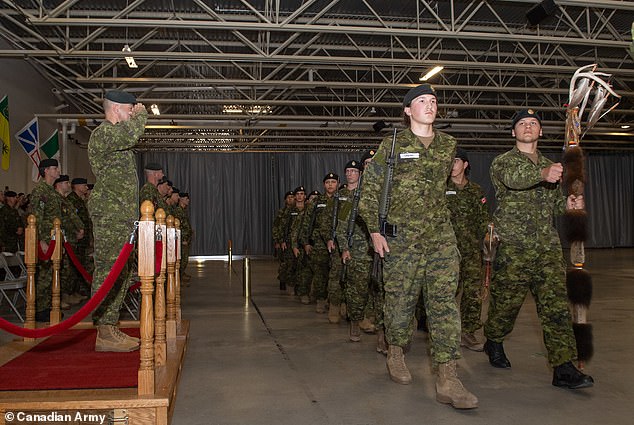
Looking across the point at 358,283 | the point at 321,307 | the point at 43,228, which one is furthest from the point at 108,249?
the point at 321,307

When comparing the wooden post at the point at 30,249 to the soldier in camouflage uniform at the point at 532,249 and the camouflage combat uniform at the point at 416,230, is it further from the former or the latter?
the soldier in camouflage uniform at the point at 532,249

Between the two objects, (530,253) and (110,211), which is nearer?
(530,253)

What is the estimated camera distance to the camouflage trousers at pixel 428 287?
10.9 ft

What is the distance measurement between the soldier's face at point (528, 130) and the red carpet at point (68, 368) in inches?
109

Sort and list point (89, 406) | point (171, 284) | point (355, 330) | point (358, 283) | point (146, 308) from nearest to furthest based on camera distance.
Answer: point (89, 406) < point (146, 308) < point (171, 284) < point (358, 283) < point (355, 330)

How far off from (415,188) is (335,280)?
3.10 meters

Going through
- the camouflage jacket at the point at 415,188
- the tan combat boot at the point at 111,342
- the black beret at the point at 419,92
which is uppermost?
the black beret at the point at 419,92

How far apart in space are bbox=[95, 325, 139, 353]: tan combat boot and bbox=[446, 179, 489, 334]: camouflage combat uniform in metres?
2.63

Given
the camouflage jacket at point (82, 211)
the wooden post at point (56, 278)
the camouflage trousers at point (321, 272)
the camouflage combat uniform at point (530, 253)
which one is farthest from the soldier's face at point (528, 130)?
the camouflage jacket at point (82, 211)

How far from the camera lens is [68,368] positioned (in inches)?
138

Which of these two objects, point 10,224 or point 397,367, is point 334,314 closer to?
point 397,367

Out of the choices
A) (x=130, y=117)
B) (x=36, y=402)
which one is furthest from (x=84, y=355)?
(x=130, y=117)

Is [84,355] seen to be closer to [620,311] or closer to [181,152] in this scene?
[620,311]

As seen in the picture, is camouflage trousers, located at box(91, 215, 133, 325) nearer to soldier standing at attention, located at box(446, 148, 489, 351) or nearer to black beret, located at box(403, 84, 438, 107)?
black beret, located at box(403, 84, 438, 107)
